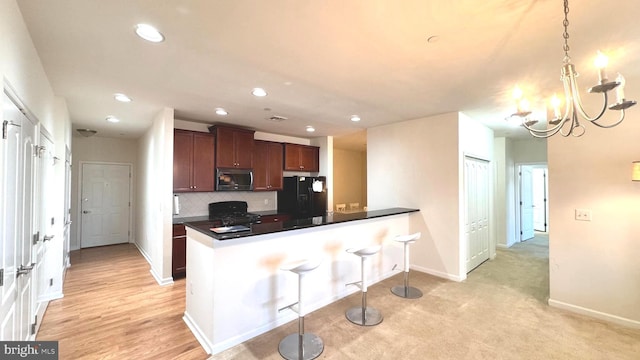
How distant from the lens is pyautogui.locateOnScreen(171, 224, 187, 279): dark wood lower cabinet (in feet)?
13.3

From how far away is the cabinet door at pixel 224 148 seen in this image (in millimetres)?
4695

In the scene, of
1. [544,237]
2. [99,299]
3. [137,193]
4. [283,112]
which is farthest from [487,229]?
[137,193]

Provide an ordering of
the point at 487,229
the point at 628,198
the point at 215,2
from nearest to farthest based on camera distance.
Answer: the point at 215,2, the point at 628,198, the point at 487,229

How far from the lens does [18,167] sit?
6.23 ft

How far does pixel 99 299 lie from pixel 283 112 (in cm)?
357

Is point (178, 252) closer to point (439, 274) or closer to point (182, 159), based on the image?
point (182, 159)

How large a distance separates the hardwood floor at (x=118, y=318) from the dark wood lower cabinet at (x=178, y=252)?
0.64 ft

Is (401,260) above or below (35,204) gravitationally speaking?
below

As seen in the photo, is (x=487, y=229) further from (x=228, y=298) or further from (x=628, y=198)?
(x=228, y=298)

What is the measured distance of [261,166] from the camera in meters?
5.41

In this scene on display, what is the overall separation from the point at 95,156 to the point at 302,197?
5.08m

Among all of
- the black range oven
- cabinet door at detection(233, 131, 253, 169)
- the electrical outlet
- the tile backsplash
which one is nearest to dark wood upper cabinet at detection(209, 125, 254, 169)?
cabinet door at detection(233, 131, 253, 169)

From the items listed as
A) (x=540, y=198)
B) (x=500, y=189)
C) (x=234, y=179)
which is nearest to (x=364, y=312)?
(x=234, y=179)

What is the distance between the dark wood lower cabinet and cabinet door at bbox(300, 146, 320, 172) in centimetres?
288
